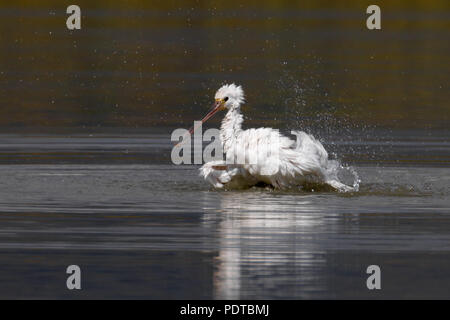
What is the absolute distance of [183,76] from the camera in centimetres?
3538

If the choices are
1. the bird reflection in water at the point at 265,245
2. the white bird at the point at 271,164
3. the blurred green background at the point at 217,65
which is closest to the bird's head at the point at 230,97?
the white bird at the point at 271,164

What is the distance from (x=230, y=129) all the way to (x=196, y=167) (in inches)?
86.2

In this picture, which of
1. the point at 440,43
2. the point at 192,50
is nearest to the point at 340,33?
the point at 440,43

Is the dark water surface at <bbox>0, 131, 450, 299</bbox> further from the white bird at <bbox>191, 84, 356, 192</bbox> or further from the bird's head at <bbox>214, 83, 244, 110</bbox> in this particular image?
the bird's head at <bbox>214, 83, 244, 110</bbox>

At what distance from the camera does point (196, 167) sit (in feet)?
72.3

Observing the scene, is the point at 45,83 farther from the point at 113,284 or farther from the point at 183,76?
the point at 113,284

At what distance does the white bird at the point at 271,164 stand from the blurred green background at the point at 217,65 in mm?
7272

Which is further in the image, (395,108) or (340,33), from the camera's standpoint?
(340,33)

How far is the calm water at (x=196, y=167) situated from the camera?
13344 millimetres

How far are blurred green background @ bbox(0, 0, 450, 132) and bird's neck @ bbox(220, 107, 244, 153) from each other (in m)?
6.48

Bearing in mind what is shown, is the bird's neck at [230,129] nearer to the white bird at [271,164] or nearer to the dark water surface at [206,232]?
the white bird at [271,164]

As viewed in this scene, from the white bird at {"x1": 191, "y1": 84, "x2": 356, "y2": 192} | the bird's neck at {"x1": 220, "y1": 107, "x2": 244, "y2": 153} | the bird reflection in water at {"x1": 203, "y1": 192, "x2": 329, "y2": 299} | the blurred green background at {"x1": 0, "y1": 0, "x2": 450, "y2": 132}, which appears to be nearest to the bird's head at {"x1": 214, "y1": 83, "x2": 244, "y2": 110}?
the bird's neck at {"x1": 220, "y1": 107, "x2": 244, "y2": 153}
